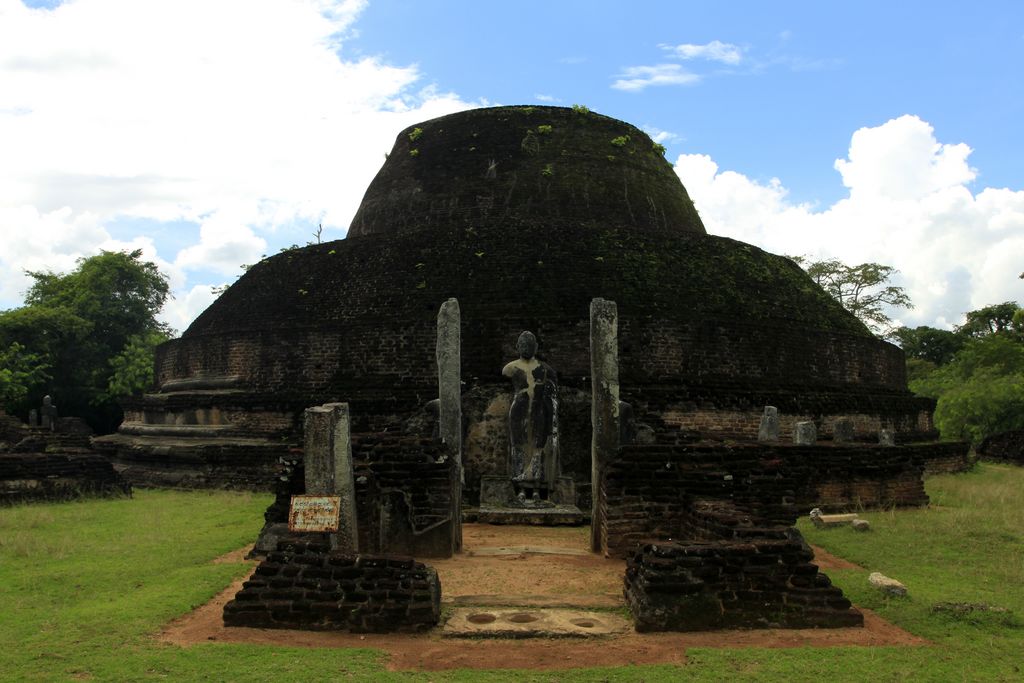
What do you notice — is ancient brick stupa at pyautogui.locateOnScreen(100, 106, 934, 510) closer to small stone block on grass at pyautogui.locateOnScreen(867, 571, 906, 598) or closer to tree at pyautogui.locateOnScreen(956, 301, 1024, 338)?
small stone block on grass at pyautogui.locateOnScreen(867, 571, 906, 598)

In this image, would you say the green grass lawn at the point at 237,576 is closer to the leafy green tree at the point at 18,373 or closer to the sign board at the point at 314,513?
the sign board at the point at 314,513

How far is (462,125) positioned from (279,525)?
14136 millimetres

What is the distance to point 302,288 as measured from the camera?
17.2m

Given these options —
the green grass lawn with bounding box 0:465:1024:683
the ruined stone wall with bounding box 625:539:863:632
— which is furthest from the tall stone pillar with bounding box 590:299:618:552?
the ruined stone wall with bounding box 625:539:863:632

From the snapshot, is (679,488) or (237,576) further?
(679,488)

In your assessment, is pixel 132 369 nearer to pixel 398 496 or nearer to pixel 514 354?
pixel 514 354

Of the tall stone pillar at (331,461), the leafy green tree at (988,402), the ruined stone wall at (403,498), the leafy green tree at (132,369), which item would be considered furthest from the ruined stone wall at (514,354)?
the leafy green tree at (132,369)

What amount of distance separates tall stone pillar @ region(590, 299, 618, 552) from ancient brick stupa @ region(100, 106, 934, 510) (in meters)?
2.68

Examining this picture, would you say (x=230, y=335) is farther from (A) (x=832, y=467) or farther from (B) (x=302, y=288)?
(A) (x=832, y=467)

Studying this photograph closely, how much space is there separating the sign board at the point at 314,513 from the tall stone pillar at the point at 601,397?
3.19 meters

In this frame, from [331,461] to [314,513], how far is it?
2.28ft

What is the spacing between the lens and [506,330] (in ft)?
48.2

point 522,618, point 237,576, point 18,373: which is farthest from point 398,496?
point 18,373

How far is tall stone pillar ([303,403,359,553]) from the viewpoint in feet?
23.6
